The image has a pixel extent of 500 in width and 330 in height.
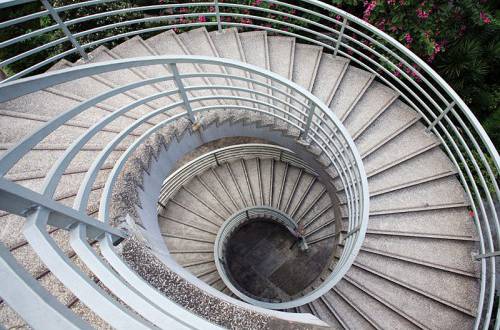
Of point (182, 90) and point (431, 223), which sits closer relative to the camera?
point (182, 90)

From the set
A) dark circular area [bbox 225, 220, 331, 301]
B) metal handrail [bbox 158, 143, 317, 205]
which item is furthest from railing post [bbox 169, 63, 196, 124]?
dark circular area [bbox 225, 220, 331, 301]

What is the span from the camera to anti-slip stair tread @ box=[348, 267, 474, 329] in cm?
480

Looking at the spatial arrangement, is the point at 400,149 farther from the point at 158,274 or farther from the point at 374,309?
the point at 158,274

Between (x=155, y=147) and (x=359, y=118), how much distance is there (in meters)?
3.69

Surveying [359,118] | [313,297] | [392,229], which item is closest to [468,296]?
[392,229]

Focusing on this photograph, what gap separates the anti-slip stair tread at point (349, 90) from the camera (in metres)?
5.87

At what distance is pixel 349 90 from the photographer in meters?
6.00

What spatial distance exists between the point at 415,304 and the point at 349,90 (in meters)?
3.86

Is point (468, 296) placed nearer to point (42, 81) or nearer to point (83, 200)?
point (83, 200)

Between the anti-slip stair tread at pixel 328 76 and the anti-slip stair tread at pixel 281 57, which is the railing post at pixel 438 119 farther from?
the anti-slip stair tread at pixel 281 57

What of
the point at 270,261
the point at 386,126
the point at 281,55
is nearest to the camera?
the point at 386,126

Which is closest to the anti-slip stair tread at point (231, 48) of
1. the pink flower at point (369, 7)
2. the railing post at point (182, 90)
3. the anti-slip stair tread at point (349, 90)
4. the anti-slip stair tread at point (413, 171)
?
the railing post at point (182, 90)

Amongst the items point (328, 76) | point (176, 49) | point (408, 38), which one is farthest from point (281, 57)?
point (408, 38)

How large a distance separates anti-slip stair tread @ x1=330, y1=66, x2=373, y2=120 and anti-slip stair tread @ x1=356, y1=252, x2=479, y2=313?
2.70m
